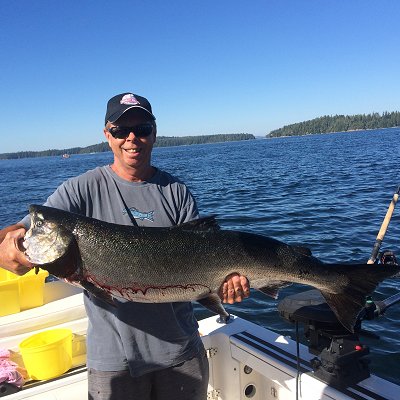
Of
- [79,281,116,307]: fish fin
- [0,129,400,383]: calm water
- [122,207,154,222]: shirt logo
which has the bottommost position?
[0,129,400,383]: calm water

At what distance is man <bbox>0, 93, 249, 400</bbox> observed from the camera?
3268mm

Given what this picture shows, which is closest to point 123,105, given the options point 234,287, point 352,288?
point 234,287

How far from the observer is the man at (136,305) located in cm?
327

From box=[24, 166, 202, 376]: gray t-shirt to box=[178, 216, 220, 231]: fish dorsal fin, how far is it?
31 cm

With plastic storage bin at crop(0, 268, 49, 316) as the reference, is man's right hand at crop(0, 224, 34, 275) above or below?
above

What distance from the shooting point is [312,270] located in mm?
3367

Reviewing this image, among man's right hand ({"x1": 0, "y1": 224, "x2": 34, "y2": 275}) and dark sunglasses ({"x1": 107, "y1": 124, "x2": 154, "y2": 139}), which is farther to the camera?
dark sunglasses ({"x1": 107, "y1": 124, "x2": 154, "y2": 139})

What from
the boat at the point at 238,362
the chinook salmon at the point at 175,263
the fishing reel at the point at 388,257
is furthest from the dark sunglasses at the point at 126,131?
the fishing reel at the point at 388,257

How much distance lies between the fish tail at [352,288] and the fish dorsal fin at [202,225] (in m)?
1.02

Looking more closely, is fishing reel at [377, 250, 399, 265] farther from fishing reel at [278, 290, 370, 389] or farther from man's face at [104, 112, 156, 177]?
man's face at [104, 112, 156, 177]

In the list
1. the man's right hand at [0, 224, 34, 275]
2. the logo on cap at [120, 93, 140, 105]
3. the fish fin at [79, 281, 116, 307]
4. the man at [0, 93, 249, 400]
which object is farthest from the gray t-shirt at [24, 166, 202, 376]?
the logo on cap at [120, 93, 140, 105]

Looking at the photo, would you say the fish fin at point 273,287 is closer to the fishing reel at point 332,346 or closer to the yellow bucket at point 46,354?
the fishing reel at point 332,346

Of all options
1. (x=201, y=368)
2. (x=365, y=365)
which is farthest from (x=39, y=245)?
(x=365, y=365)

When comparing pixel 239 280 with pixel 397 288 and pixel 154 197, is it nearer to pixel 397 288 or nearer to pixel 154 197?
pixel 154 197
